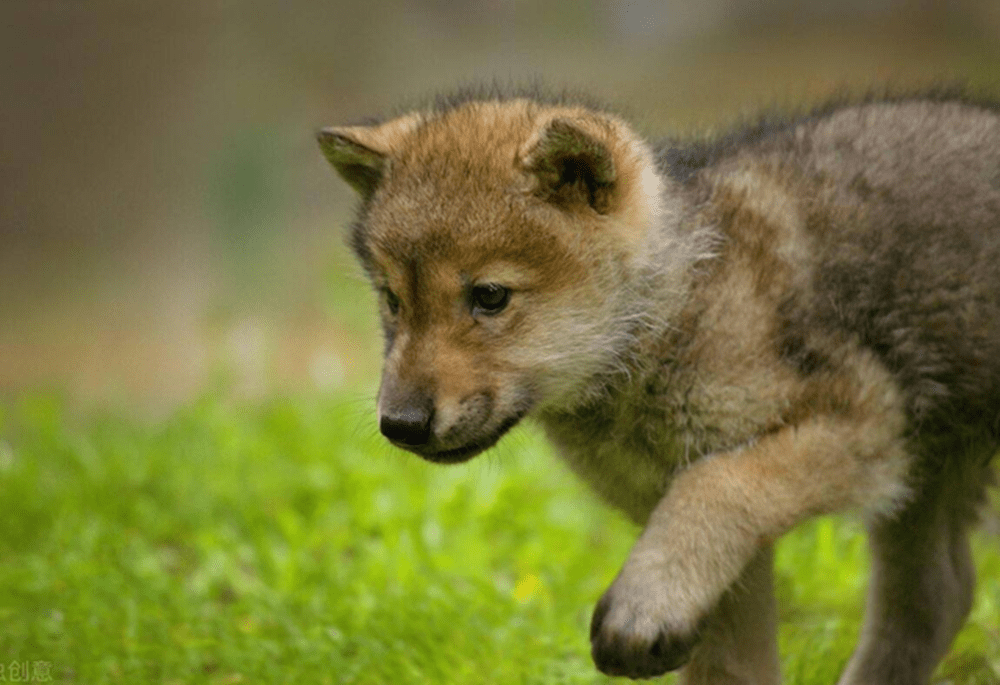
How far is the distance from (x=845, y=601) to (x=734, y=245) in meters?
1.98

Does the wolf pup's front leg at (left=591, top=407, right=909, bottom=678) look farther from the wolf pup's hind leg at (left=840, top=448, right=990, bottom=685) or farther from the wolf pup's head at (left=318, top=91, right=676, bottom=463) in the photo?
the wolf pup's hind leg at (left=840, top=448, right=990, bottom=685)

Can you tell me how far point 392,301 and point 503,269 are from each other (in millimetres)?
399

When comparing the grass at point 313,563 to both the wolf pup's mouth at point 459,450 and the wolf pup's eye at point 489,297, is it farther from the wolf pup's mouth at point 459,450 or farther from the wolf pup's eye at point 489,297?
the wolf pup's eye at point 489,297

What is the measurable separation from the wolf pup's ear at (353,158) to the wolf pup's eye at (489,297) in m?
0.61

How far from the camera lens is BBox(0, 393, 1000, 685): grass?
459cm

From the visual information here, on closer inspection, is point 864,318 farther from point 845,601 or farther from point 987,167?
point 845,601

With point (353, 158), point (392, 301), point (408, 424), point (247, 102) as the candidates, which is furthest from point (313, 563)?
point (247, 102)

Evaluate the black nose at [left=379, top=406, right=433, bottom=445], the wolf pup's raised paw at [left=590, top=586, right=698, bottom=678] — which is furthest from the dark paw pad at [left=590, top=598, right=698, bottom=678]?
the black nose at [left=379, top=406, right=433, bottom=445]

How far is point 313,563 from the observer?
5.59 metres

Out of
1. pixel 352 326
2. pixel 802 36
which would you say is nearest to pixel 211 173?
pixel 352 326

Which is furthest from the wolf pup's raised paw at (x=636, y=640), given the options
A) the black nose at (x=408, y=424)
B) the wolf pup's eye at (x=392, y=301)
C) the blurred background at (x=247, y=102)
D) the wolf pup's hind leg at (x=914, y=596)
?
the blurred background at (x=247, y=102)

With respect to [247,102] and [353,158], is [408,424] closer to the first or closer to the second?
[353,158]

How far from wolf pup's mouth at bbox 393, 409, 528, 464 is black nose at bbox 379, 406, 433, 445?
0.05 metres

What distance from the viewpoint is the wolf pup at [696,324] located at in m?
3.58
